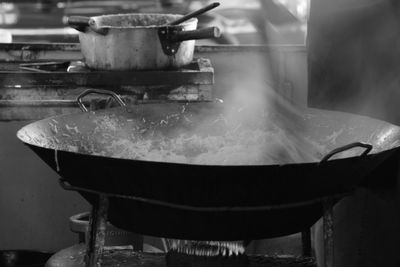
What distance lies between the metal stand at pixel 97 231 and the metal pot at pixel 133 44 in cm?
147

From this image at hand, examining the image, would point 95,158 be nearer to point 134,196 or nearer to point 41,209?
point 134,196

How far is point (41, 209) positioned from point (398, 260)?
2.22 metres

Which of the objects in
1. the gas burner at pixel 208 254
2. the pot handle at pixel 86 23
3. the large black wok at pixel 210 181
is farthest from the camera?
the pot handle at pixel 86 23

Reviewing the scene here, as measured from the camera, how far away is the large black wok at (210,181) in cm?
205

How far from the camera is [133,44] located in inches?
148

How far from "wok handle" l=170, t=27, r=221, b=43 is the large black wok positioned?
0.92 m

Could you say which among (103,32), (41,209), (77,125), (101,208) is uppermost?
(103,32)

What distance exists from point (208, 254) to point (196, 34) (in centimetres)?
143

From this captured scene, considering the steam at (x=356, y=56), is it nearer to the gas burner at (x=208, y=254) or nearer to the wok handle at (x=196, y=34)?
the wok handle at (x=196, y=34)

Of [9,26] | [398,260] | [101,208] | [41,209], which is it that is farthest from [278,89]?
[9,26]

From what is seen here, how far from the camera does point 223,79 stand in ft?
15.4

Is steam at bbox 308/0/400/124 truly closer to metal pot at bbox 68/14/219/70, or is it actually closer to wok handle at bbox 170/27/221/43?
wok handle at bbox 170/27/221/43

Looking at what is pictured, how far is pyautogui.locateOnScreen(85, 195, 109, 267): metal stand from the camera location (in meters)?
2.32

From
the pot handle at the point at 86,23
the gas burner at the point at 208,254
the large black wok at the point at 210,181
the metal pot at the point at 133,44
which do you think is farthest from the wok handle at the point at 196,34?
the gas burner at the point at 208,254
